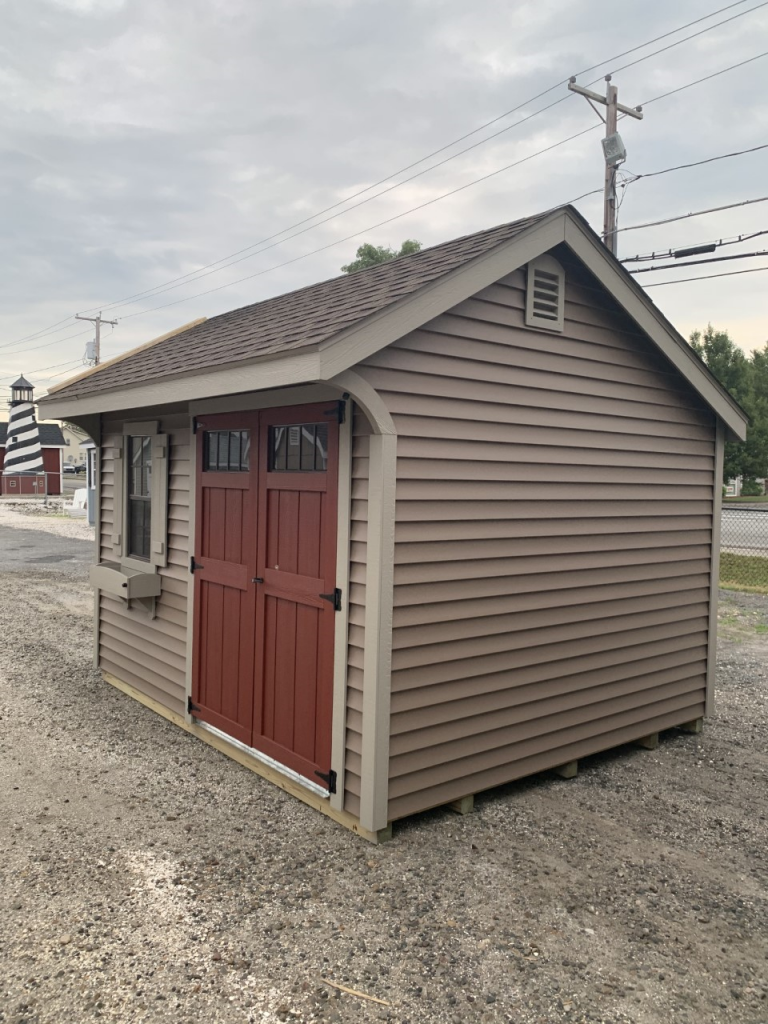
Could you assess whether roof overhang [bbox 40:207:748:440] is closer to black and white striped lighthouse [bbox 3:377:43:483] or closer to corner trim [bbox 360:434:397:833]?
corner trim [bbox 360:434:397:833]

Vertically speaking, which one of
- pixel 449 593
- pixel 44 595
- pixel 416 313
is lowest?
pixel 44 595

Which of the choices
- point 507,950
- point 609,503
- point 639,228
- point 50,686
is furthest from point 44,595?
point 639,228

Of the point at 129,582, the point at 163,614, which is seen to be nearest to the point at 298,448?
the point at 129,582

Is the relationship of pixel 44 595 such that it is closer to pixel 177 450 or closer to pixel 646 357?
pixel 177 450

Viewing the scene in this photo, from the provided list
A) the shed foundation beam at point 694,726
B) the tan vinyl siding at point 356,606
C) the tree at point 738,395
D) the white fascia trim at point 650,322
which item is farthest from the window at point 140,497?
the tree at point 738,395

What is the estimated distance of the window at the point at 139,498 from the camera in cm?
591

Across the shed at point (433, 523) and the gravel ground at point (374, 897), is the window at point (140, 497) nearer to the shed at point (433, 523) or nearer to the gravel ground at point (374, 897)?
the shed at point (433, 523)

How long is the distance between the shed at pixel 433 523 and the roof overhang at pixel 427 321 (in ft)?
0.05

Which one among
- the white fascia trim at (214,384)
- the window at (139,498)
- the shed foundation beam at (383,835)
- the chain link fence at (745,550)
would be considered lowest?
the shed foundation beam at (383,835)

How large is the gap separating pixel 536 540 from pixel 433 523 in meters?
0.88

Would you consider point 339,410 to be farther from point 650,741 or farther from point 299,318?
point 650,741

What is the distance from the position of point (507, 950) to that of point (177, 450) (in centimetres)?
386

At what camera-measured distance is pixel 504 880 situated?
3342 millimetres

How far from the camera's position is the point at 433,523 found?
3.80m
